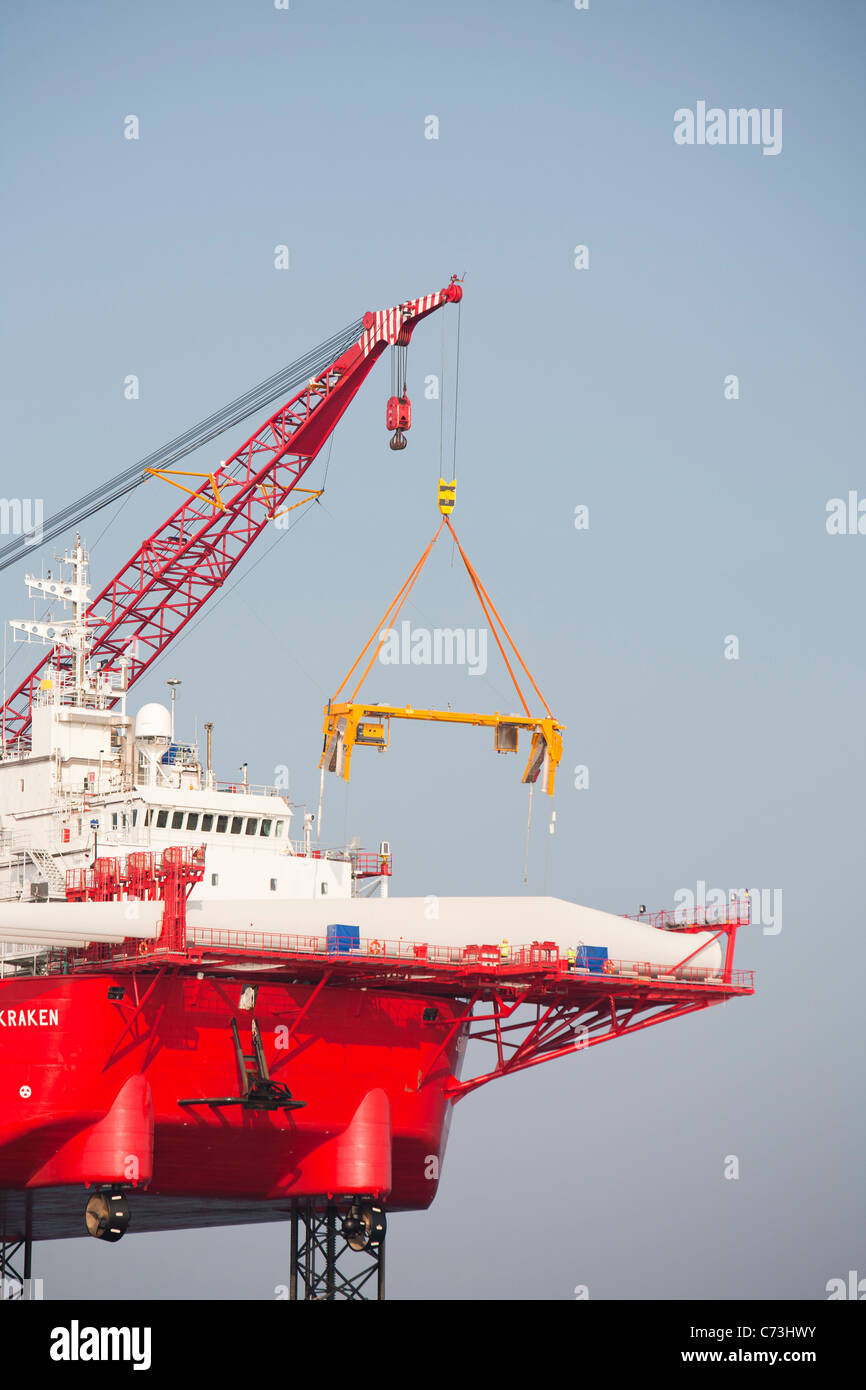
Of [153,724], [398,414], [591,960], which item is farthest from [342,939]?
[398,414]

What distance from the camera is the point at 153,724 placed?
62.9 m

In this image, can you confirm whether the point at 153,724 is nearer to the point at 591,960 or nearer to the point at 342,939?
the point at 342,939

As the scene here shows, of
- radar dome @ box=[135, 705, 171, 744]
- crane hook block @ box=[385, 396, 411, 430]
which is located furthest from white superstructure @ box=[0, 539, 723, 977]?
crane hook block @ box=[385, 396, 411, 430]

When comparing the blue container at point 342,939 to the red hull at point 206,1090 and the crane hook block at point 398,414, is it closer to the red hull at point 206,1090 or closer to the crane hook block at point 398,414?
the red hull at point 206,1090

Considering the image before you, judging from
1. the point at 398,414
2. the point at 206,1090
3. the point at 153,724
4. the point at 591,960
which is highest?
the point at 398,414

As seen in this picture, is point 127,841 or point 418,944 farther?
point 127,841

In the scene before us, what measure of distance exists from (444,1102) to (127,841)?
35.8 feet

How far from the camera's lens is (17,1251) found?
2660 inches

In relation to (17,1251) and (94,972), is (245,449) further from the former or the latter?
(17,1251)

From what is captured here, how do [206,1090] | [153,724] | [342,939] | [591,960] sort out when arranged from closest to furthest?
[342,939], [206,1090], [591,960], [153,724]

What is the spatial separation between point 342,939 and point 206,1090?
501 cm

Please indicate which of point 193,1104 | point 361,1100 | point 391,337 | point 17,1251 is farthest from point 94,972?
point 391,337

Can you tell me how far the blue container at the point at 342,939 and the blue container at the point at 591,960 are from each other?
5872 millimetres

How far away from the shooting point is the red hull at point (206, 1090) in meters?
52.7
